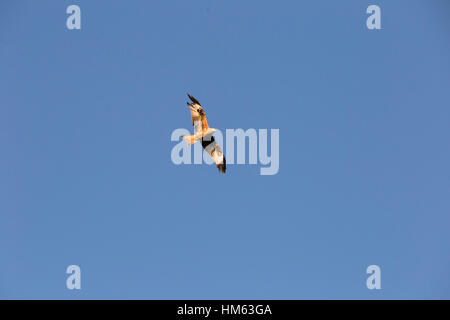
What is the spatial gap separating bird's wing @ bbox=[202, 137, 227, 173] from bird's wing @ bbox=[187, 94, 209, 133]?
130 cm

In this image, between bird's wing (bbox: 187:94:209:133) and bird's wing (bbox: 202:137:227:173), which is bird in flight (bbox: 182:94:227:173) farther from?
bird's wing (bbox: 202:137:227:173)

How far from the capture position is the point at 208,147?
20.1 meters

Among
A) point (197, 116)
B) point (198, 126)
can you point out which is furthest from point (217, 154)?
Result: point (197, 116)

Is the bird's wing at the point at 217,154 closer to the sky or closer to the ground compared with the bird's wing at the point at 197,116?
closer to the ground

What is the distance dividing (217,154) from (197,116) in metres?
2.23

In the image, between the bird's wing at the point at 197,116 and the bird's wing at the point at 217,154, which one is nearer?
the bird's wing at the point at 197,116

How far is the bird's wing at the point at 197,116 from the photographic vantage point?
61.3 ft

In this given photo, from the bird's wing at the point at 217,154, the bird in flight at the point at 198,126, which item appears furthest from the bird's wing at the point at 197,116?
the bird's wing at the point at 217,154

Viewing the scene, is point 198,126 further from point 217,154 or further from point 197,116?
point 217,154

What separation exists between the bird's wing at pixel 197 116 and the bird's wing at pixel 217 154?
4.27 ft

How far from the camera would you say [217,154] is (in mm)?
20359

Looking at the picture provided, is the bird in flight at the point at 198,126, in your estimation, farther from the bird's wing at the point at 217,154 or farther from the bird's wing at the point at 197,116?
the bird's wing at the point at 217,154
